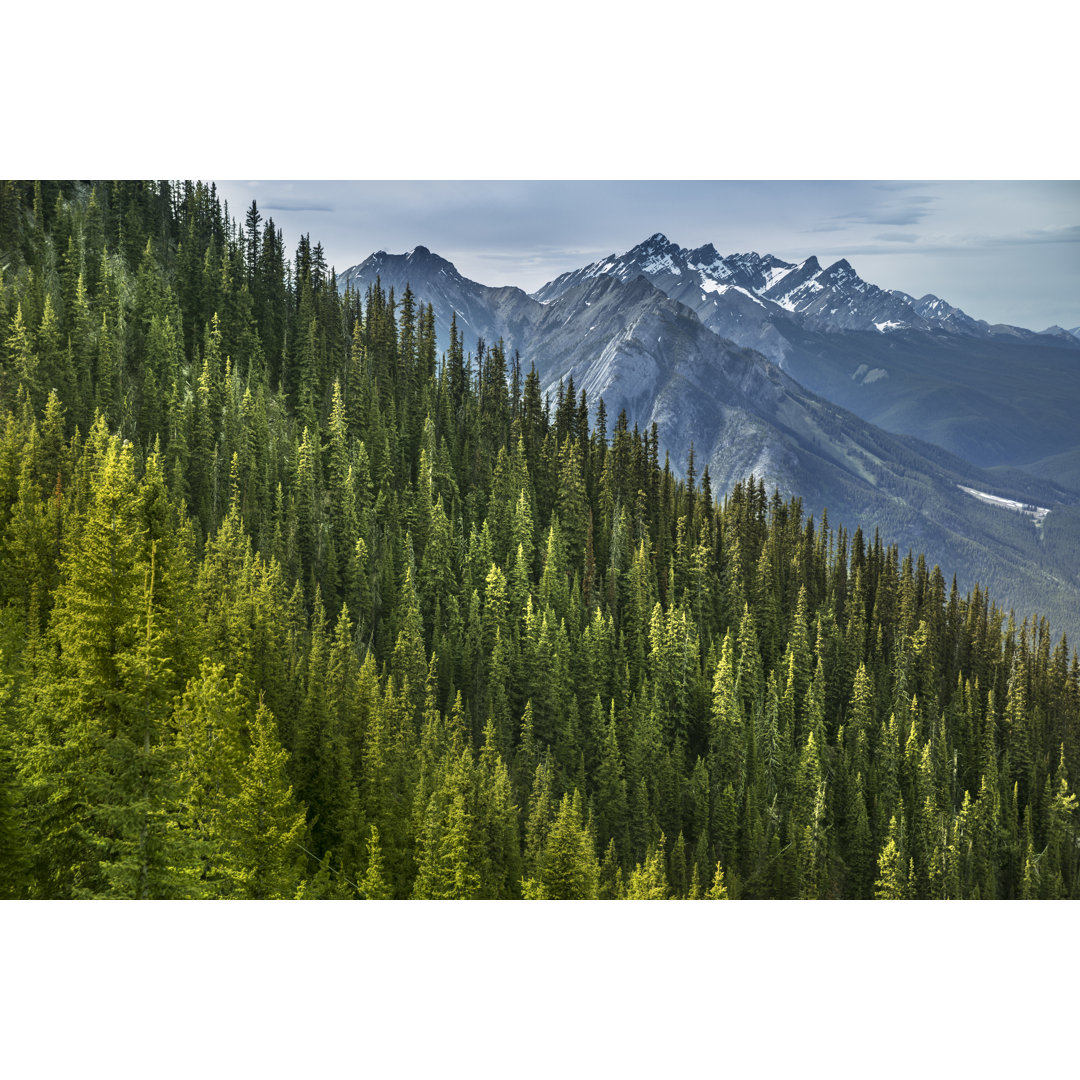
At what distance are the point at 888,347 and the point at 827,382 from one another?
31034 mm

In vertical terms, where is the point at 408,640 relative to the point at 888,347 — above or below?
below

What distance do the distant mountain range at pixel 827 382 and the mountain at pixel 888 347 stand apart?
0.84 ft

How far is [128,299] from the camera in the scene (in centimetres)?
3259

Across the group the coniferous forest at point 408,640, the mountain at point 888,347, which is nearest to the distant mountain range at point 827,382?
the mountain at point 888,347

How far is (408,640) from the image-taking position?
2488 cm

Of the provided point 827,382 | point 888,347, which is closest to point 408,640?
point 888,347

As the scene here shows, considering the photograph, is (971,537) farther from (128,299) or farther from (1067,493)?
(128,299)

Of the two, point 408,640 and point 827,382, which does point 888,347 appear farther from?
point 408,640

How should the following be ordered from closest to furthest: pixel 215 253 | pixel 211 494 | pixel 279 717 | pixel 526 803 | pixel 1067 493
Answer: pixel 279 717
pixel 526 803
pixel 211 494
pixel 215 253
pixel 1067 493

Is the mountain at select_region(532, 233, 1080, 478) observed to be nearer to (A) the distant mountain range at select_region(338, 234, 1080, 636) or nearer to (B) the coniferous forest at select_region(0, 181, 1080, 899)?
(A) the distant mountain range at select_region(338, 234, 1080, 636)

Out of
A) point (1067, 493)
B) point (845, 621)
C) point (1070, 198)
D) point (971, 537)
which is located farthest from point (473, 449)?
point (971, 537)

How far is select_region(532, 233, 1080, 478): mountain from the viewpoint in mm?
24188

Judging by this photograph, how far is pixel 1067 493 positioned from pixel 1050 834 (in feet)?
96.3

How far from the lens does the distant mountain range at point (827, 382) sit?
25594 millimetres
